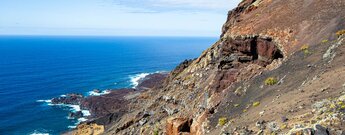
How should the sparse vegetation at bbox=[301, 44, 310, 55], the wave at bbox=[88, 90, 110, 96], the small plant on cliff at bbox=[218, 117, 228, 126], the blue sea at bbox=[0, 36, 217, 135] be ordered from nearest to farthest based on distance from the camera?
the small plant on cliff at bbox=[218, 117, 228, 126] → the sparse vegetation at bbox=[301, 44, 310, 55] → the blue sea at bbox=[0, 36, 217, 135] → the wave at bbox=[88, 90, 110, 96]

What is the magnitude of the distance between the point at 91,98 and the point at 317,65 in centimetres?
9202

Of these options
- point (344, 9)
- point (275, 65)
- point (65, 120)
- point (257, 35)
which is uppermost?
point (344, 9)

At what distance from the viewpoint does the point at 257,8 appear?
51.7m

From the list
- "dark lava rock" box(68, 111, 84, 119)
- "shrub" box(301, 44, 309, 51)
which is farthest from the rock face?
"dark lava rock" box(68, 111, 84, 119)

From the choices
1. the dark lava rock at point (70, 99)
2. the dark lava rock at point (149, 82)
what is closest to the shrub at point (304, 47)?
the dark lava rock at point (70, 99)

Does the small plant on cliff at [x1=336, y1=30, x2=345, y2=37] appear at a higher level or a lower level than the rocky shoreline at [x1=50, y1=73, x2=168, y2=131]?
higher

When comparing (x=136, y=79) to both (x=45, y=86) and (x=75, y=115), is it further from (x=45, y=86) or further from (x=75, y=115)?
(x=75, y=115)

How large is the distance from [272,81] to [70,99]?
9196 centimetres

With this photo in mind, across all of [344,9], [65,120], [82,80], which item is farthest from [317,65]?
[82,80]

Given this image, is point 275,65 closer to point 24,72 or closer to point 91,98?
point 91,98

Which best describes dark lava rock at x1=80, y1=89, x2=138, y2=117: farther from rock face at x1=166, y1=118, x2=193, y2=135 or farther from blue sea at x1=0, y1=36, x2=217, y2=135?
rock face at x1=166, y1=118, x2=193, y2=135

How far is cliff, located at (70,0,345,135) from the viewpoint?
2034 centimetres

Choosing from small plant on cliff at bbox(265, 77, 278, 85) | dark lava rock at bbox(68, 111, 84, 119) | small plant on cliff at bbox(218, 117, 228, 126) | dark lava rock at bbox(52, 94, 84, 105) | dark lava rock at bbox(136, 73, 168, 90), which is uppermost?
small plant on cliff at bbox(265, 77, 278, 85)

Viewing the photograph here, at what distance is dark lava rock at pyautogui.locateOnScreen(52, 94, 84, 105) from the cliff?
60688mm
